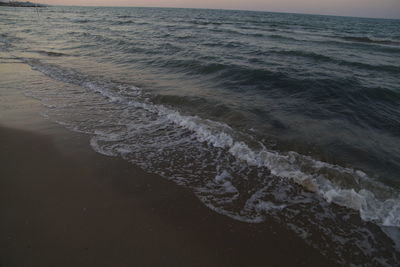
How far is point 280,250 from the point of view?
2760 millimetres

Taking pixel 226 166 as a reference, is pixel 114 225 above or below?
below

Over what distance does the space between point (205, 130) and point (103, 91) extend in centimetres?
461

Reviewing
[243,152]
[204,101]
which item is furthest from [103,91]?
[243,152]

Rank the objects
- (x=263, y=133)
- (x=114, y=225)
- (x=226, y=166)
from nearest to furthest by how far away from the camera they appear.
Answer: (x=114, y=225) < (x=226, y=166) < (x=263, y=133)

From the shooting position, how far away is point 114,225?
2965mm

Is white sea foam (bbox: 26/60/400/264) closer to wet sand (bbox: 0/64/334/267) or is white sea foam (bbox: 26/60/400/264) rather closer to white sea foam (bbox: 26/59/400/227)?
white sea foam (bbox: 26/59/400/227)

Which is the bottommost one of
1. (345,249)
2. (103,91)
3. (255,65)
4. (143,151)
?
(345,249)

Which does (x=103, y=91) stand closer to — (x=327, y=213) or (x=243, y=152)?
(x=243, y=152)

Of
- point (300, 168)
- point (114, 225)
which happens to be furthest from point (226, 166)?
point (114, 225)

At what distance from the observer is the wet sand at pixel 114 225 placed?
102 inches

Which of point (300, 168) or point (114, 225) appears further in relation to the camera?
point (300, 168)

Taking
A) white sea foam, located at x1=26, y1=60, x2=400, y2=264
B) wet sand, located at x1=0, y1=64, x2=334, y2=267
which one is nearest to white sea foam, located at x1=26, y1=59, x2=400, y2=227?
white sea foam, located at x1=26, y1=60, x2=400, y2=264

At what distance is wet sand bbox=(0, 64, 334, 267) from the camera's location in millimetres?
2580

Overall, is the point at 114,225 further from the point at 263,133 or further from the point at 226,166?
the point at 263,133
